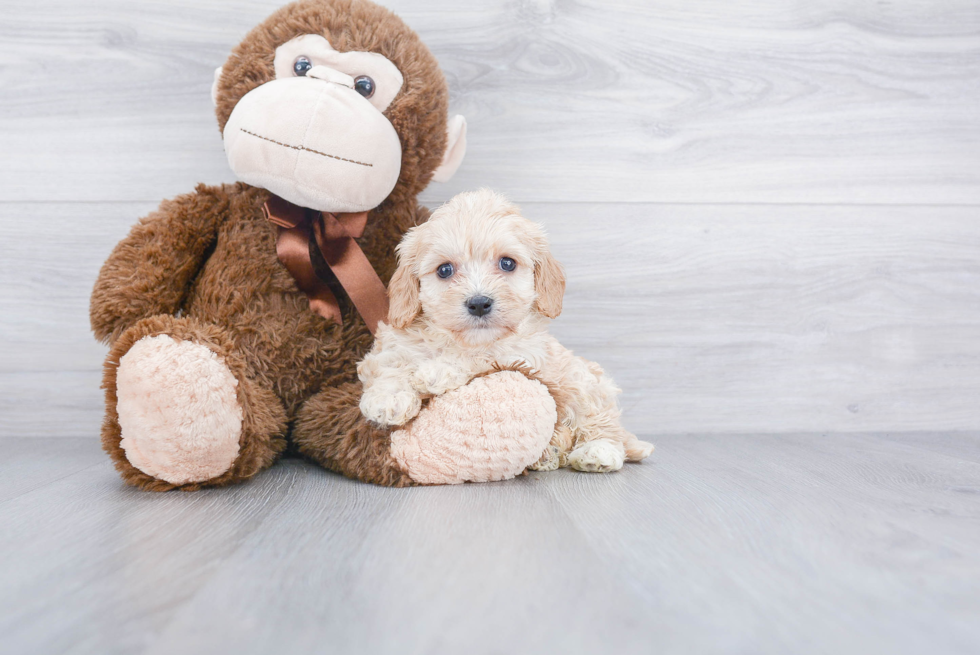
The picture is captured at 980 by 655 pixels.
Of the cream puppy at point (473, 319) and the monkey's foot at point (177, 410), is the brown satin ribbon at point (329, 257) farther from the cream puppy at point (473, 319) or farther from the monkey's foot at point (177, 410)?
the monkey's foot at point (177, 410)

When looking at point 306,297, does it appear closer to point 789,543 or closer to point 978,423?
point 789,543

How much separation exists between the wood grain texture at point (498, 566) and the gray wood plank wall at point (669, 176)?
447 mm

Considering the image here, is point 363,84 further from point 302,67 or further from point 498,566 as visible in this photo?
point 498,566

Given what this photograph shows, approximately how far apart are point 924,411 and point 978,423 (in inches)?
5.1

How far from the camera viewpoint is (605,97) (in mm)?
1361

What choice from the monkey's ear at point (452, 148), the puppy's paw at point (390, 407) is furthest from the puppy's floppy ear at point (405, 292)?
the monkey's ear at point (452, 148)

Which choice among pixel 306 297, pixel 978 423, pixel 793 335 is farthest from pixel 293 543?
pixel 978 423

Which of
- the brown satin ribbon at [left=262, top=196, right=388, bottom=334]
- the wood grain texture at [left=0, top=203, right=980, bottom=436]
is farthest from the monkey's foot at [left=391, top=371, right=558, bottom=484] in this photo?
the wood grain texture at [left=0, top=203, right=980, bottom=436]

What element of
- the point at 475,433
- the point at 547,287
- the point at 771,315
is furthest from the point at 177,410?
the point at 771,315

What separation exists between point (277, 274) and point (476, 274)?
0.36 metres

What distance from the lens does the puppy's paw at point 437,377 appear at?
A: 913mm

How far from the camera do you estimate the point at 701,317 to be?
1404 mm

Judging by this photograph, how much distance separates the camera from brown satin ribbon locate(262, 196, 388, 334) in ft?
3.41

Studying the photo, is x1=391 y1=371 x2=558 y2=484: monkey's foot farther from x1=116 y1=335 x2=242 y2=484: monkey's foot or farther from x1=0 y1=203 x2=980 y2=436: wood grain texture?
x1=0 y1=203 x2=980 y2=436: wood grain texture
